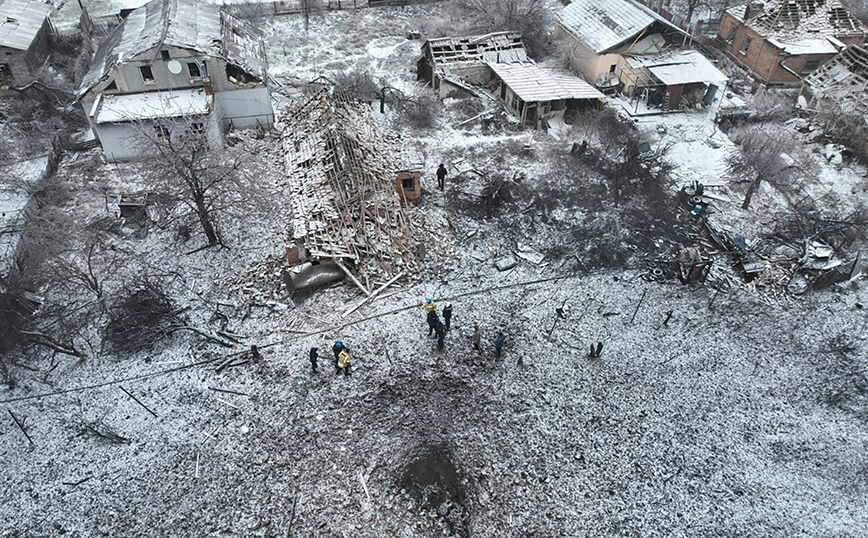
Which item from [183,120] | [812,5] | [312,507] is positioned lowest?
[312,507]

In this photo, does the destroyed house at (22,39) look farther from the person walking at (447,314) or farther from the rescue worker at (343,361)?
the person walking at (447,314)

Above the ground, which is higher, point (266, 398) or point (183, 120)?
point (183, 120)

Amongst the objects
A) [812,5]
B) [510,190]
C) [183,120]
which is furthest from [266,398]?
[812,5]

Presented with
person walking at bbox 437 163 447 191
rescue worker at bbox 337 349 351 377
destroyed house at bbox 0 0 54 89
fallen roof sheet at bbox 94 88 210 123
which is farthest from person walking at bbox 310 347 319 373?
destroyed house at bbox 0 0 54 89

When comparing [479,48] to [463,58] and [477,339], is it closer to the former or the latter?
[463,58]

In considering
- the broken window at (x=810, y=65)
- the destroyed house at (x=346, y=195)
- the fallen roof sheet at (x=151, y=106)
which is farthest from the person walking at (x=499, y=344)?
the broken window at (x=810, y=65)

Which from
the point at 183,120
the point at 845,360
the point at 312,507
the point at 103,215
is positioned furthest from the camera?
the point at 183,120

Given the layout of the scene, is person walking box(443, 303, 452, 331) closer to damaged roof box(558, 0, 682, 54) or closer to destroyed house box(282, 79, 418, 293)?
destroyed house box(282, 79, 418, 293)

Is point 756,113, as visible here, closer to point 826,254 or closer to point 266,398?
point 826,254
